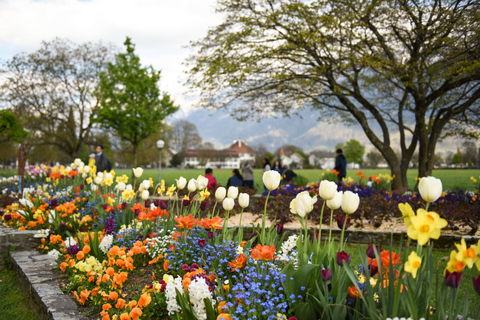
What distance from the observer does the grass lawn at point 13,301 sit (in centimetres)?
369

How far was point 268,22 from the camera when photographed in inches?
473

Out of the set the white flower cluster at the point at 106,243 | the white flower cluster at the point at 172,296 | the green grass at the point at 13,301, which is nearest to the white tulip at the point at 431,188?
the white flower cluster at the point at 172,296

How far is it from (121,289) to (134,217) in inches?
61.9

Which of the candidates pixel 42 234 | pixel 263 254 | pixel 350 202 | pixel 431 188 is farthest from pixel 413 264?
pixel 42 234

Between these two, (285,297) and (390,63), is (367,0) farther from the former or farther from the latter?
(285,297)

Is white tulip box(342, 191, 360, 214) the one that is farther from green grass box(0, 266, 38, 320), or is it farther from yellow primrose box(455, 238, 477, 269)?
green grass box(0, 266, 38, 320)

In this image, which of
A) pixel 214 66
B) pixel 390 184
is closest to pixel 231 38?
pixel 214 66

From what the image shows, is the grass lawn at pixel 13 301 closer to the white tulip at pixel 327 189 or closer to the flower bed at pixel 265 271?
the flower bed at pixel 265 271

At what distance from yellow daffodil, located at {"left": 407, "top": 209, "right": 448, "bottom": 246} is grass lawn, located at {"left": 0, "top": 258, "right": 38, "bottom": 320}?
351 centimetres

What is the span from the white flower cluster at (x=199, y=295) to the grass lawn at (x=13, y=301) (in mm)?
2145

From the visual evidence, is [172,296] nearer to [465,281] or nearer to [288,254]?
[288,254]

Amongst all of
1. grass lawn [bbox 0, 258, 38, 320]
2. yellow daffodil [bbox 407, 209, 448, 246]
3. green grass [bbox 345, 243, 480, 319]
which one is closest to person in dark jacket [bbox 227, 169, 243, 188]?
green grass [bbox 345, 243, 480, 319]

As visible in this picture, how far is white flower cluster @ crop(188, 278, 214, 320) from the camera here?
226 cm

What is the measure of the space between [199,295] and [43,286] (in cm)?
220
